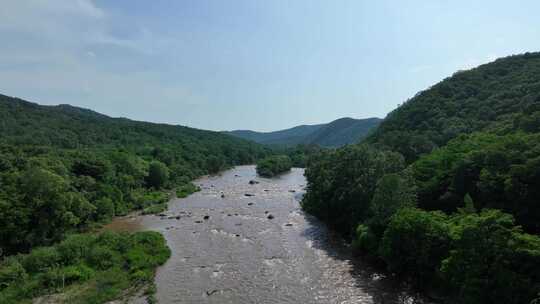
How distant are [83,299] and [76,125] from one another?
12593 cm

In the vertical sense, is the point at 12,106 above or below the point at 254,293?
above

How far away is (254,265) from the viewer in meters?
36.8

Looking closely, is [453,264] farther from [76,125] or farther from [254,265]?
[76,125]

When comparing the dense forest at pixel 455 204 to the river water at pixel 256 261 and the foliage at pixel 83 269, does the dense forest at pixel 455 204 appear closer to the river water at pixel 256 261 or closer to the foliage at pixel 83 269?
the river water at pixel 256 261

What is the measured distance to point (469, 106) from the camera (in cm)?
7681

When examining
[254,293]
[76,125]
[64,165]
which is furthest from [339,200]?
[76,125]

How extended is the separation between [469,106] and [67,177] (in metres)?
76.3

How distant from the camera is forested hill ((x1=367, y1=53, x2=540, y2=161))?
6512 centimetres

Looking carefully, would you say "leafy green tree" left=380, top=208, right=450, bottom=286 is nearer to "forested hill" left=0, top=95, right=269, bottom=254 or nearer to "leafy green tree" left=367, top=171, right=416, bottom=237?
"leafy green tree" left=367, top=171, right=416, bottom=237

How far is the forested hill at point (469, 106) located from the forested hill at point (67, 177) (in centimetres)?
4965

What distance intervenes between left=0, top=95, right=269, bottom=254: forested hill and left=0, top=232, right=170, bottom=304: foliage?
4.42 m

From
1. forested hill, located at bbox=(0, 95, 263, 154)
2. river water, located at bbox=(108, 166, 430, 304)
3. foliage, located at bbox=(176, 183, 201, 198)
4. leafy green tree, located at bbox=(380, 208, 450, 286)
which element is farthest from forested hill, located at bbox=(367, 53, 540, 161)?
forested hill, located at bbox=(0, 95, 263, 154)

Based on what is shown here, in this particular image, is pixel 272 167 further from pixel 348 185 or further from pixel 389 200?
pixel 389 200

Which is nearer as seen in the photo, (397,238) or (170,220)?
(397,238)
